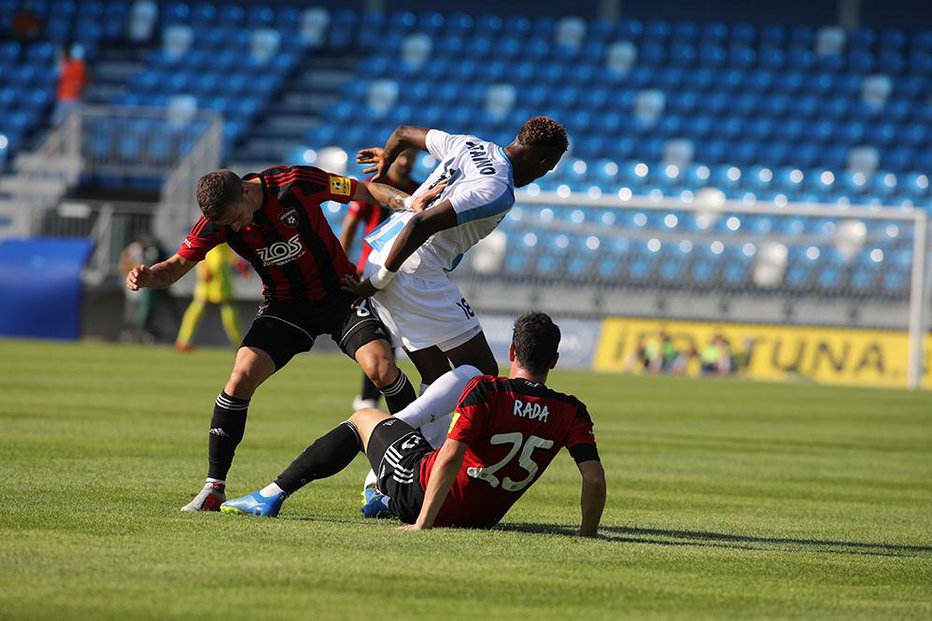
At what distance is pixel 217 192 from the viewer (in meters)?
6.80

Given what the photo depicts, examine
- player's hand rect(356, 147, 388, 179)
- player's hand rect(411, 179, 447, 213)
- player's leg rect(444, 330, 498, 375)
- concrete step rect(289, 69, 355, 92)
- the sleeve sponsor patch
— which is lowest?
player's leg rect(444, 330, 498, 375)

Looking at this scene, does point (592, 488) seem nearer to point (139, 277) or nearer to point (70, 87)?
point (139, 277)

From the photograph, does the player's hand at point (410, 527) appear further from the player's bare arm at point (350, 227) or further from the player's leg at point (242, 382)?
the player's bare arm at point (350, 227)

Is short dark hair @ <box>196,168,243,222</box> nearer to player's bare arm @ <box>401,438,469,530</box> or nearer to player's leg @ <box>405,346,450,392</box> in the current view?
player's leg @ <box>405,346,450,392</box>

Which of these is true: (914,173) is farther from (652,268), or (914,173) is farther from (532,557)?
(532,557)

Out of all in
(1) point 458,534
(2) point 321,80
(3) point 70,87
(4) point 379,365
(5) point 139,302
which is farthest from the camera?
(2) point 321,80

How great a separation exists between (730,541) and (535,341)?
1.53 m

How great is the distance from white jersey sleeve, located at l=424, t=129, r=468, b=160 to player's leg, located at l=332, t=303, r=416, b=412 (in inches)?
36.0

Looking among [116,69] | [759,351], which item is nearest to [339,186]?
[759,351]

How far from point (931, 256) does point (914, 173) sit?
14.9 ft

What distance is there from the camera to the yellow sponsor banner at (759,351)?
24.7 metres

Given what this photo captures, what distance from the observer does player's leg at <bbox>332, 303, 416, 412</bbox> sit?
728 cm

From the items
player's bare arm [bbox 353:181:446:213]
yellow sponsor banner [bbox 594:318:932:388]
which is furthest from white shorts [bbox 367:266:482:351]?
yellow sponsor banner [bbox 594:318:932:388]

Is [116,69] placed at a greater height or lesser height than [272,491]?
greater
